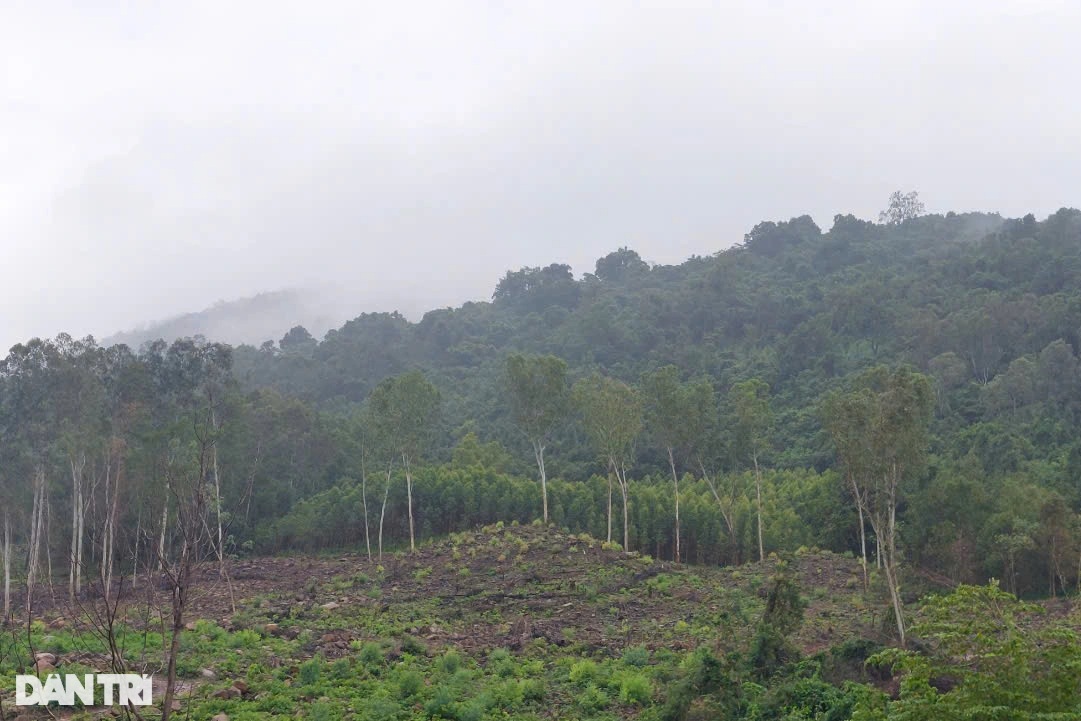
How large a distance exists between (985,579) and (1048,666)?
24710 millimetres

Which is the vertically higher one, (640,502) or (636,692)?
(636,692)

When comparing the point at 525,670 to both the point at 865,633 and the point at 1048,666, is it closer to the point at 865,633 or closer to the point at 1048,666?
the point at 865,633

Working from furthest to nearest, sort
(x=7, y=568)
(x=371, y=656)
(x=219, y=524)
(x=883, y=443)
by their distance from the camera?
(x=219, y=524) → (x=7, y=568) → (x=883, y=443) → (x=371, y=656)

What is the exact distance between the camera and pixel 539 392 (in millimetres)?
40844

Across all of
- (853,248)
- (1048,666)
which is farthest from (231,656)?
(853,248)

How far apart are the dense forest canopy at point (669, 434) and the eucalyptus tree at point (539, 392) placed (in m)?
0.15

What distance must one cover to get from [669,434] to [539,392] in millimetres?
6353

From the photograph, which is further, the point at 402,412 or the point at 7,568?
the point at 402,412

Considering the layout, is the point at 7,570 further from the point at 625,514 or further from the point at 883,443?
the point at 883,443

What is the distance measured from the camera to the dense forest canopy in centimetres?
3325

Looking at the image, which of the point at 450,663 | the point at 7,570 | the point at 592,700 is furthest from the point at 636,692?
the point at 7,570

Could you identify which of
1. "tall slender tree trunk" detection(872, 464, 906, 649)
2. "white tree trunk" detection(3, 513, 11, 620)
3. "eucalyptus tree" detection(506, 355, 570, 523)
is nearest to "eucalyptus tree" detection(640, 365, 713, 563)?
"eucalyptus tree" detection(506, 355, 570, 523)

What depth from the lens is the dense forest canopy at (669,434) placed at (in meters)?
33.2

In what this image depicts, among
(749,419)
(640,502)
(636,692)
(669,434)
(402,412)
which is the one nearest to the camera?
(636,692)
